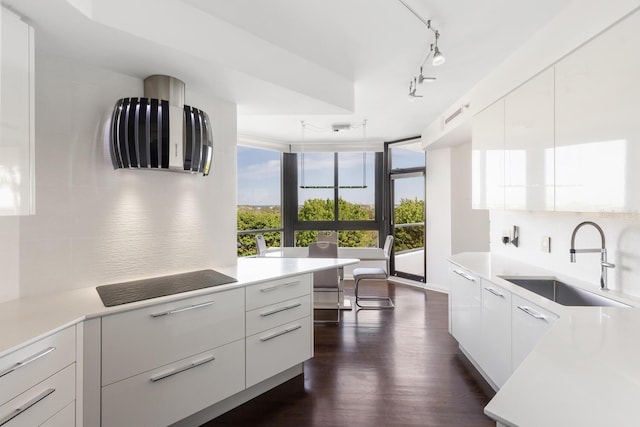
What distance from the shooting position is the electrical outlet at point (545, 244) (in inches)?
97.4

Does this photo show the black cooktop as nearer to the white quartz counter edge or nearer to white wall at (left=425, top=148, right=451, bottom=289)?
the white quartz counter edge

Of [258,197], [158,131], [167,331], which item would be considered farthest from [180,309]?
[258,197]

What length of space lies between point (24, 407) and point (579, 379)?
1.83 meters

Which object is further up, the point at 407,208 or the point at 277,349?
the point at 407,208

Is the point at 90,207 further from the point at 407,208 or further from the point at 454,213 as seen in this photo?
the point at 407,208

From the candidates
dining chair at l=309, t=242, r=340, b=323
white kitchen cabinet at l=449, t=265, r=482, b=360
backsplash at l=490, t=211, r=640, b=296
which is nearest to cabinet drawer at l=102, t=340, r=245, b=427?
white kitchen cabinet at l=449, t=265, r=482, b=360

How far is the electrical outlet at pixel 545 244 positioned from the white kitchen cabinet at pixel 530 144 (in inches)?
16.6

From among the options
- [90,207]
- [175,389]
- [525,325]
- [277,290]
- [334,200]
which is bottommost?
[175,389]

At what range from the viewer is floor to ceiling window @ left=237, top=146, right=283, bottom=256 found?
18.0ft

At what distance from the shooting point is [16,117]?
1.40 metres

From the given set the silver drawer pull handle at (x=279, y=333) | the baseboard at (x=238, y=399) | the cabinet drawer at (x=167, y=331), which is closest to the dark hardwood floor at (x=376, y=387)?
the baseboard at (x=238, y=399)

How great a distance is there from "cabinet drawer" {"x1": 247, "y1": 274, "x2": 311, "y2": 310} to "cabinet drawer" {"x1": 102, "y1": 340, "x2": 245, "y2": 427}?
0.28 metres

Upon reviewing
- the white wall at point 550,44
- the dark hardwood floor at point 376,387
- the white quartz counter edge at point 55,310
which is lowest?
the dark hardwood floor at point 376,387

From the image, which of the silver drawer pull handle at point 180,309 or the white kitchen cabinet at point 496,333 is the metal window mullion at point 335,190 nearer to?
the white kitchen cabinet at point 496,333
